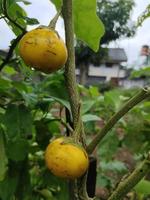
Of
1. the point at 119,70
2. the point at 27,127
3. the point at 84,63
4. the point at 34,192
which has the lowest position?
the point at 119,70

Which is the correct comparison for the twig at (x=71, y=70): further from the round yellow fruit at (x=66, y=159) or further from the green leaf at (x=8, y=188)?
the green leaf at (x=8, y=188)

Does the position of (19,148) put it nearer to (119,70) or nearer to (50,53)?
(50,53)

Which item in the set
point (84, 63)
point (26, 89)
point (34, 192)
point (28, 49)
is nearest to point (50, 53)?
point (28, 49)

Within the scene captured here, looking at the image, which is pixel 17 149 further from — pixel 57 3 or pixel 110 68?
pixel 110 68

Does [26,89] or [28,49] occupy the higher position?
[28,49]

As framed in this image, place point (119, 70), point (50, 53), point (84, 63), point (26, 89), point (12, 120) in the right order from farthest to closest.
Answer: point (119, 70), point (84, 63), point (26, 89), point (12, 120), point (50, 53)

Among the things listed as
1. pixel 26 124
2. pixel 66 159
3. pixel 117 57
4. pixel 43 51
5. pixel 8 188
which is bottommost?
pixel 117 57

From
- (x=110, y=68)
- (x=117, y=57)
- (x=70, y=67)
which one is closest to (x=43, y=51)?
(x=70, y=67)
